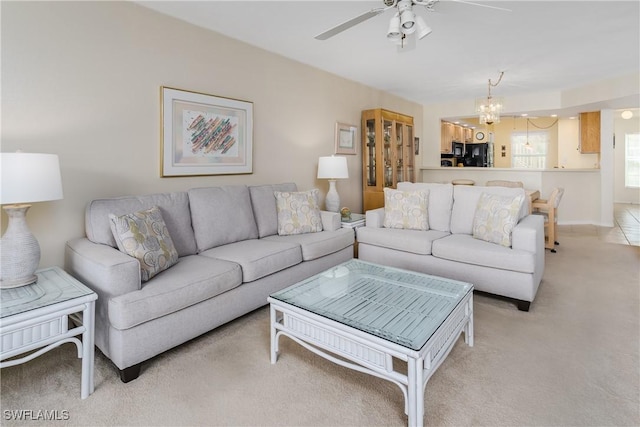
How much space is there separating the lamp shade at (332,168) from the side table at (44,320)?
Result: 111 inches

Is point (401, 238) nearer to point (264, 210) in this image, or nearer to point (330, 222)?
point (330, 222)

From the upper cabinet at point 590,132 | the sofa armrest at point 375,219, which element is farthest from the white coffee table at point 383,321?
the upper cabinet at point 590,132

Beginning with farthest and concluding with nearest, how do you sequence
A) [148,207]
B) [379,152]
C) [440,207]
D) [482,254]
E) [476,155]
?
[476,155] < [379,152] < [440,207] < [482,254] < [148,207]

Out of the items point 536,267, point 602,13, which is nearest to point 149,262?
point 536,267

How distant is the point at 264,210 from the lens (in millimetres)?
3396

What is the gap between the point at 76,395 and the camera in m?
1.79

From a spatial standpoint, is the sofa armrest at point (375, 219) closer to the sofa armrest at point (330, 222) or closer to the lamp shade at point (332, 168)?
the sofa armrest at point (330, 222)

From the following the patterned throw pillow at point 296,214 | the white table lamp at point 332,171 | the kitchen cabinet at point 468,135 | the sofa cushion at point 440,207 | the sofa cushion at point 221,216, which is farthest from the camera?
the kitchen cabinet at point 468,135

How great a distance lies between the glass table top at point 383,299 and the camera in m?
1.68

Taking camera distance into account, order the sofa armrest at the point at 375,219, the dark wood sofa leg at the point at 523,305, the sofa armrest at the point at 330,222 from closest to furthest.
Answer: the dark wood sofa leg at the point at 523,305, the sofa armrest at the point at 330,222, the sofa armrest at the point at 375,219

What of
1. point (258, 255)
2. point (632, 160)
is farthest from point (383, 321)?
point (632, 160)

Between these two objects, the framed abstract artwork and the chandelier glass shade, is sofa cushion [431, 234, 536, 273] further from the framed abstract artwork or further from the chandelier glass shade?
the chandelier glass shade

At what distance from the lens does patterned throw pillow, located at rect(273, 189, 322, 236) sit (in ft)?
11.2

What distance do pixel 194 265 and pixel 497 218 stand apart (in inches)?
98.0
